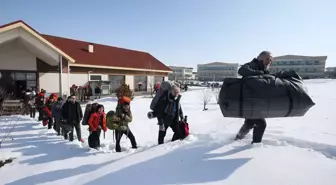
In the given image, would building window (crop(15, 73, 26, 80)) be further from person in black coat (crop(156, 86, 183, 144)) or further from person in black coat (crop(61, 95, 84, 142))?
person in black coat (crop(156, 86, 183, 144))

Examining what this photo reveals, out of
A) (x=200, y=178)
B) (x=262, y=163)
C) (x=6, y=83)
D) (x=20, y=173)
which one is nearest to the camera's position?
(x=200, y=178)

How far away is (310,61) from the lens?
78.2 m

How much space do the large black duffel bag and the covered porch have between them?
12031 millimetres

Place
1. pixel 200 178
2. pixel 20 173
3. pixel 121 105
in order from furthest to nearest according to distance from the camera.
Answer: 1. pixel 121 105
2. pixel 20 173
3. pixel 200 178

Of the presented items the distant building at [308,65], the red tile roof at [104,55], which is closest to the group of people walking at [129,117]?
the red tile roof at [104,55]

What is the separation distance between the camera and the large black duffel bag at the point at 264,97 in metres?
3.17

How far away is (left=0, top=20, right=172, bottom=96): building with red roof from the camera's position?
1245 cm

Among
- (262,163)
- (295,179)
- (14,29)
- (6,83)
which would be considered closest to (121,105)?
(262,163)

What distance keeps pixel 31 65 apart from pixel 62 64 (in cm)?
237

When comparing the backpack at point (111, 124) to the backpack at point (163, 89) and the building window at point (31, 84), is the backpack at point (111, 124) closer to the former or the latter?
the backpack at point (163, 89)

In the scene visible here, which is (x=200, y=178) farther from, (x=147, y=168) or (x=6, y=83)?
(x=6, y=83)


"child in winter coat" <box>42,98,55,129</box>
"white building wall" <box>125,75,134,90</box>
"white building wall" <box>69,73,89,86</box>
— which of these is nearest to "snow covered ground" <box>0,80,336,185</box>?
"child in winter coat" <box>42,98,55,129</box>

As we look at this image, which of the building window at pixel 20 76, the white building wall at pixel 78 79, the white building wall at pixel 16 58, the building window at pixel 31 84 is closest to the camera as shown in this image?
the white building wall at pixel 16 58

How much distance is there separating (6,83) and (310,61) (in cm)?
9000
